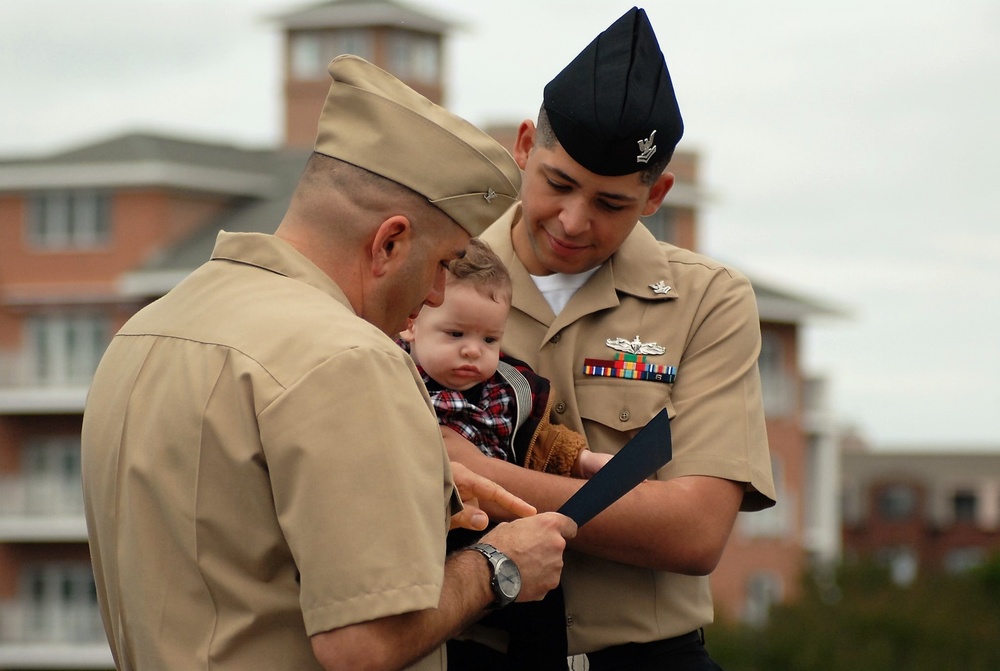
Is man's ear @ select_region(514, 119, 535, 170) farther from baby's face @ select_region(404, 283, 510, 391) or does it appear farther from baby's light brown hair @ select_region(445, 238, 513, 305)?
baby's face @ select_region(404, 283, 510, 391)

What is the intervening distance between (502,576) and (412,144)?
2.62 feet

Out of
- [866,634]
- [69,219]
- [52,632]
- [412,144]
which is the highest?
[412,144]

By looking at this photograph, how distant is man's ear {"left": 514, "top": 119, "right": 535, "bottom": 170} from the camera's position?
4.15 meters

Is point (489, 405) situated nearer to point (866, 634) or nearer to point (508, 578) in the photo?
point (508, 578)

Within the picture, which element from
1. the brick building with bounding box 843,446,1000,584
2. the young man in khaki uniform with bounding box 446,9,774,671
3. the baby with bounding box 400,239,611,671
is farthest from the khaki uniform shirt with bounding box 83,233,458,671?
the brick building with bounding box 843,446,1000,584

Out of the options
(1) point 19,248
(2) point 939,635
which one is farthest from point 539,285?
(2) point 939,635

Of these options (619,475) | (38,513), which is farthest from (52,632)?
(619,475)

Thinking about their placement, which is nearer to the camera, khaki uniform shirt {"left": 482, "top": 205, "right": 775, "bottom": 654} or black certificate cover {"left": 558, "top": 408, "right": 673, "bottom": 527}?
black certificate cover {"left": 558, "top": 408, "right": 673, "bottom": 527}

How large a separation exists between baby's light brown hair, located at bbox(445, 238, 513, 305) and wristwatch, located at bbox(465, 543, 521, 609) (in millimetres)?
Result: 882

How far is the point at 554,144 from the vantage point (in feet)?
13.0

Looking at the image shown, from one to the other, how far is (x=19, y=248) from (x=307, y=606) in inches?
1592

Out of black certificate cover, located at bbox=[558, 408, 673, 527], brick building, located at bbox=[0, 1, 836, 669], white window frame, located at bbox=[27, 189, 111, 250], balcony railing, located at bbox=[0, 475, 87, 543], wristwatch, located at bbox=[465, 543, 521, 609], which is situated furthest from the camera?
balcony railing, located at bbox=[0, 475, 87, 543]

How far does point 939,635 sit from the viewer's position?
152 ft

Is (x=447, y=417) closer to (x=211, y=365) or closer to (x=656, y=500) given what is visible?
(x=656, y=500)
